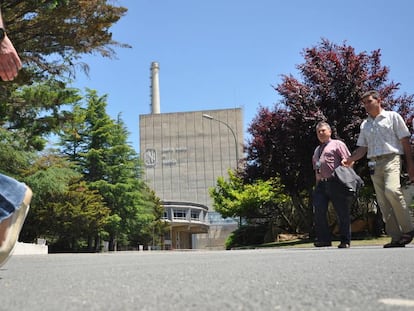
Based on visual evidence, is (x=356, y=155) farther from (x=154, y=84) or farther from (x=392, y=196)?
(x=154, y=84)

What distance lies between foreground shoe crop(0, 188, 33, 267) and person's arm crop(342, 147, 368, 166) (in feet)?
19.0

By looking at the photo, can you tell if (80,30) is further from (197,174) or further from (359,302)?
(197,174)

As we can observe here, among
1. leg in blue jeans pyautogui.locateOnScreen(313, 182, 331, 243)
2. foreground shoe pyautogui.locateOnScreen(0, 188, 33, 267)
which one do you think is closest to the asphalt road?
foreground shoe pyautogui.locateOnScreen(0, 188, 33, 267)

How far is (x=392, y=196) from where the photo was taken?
7008 millimetres

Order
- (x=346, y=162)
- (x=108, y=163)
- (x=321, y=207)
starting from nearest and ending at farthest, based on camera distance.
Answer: (x=346, y=162) < (x=321, y=207) < (x=108, y=163)

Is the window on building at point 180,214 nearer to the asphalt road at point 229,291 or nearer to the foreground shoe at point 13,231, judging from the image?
the asphalt road at point 229,291

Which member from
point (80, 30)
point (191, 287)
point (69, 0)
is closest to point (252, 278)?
point (191, 287)

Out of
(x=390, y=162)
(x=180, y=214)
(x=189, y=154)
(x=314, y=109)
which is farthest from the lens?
(x=189, y=154)

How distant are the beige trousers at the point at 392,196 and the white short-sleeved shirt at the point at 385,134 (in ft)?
0.36

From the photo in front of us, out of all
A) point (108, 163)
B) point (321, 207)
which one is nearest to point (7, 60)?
point (321, 207)

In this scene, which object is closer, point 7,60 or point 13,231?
point 13,231

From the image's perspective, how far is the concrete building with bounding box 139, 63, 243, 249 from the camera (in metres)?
100

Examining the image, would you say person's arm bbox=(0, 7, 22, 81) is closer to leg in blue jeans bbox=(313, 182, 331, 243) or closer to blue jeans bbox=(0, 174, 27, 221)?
blue jeans bbox=(0, 174, 27, 221)

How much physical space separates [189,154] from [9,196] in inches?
3902
